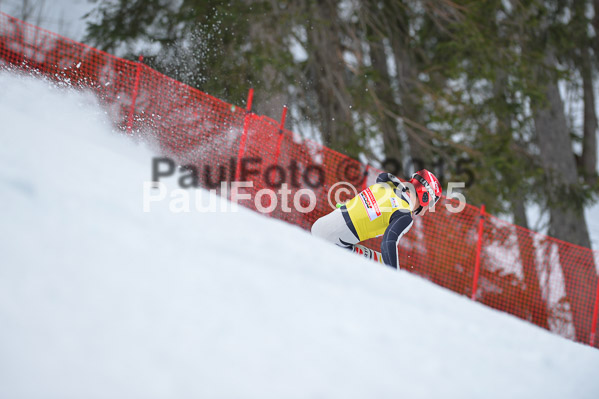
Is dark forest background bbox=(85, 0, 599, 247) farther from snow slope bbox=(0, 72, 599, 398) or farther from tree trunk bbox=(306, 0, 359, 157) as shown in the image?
snow slope bbox=(0, 72, 599, 398)

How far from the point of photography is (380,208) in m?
4.82

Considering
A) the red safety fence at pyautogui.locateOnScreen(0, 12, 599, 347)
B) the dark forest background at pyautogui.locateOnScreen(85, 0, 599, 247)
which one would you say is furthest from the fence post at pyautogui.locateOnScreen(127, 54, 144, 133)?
the dark forest background at pyautogui.locateOnScreen(85, 0, 599, 247)

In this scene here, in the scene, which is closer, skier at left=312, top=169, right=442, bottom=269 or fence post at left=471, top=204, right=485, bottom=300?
skier at left=312, top=169, right=442, bottom=269

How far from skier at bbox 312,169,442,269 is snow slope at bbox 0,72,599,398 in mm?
961

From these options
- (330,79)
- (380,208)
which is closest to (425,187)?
(380,208)

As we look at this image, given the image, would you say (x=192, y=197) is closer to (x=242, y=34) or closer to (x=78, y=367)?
(x=78, y=367)

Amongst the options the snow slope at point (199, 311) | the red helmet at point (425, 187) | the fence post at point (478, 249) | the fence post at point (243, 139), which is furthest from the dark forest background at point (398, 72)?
the snow slope at point (199, 311)

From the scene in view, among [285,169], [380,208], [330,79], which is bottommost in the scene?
[380,208]

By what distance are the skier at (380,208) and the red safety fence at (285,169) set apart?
2.08m

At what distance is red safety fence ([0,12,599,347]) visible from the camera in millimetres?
7109

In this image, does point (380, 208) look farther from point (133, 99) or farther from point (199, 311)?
point (133, 99)

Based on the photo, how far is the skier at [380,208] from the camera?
473cm

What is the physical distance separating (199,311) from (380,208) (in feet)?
8.86

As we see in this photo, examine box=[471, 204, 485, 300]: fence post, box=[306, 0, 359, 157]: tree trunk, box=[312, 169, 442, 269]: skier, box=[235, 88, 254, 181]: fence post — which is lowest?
box=[471, 204, 485, 300]: fence post
